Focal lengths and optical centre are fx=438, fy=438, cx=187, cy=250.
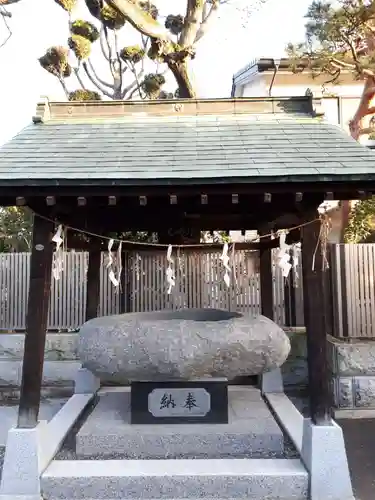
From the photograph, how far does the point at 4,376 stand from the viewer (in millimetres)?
6727

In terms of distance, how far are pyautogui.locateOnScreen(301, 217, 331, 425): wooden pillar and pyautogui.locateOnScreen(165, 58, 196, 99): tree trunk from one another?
20.0ft

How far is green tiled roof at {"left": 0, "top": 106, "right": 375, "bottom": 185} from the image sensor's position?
11.9 feet

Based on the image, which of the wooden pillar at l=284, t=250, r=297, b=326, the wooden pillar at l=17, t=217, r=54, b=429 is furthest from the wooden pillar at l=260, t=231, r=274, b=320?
the wooden pillar at l=17, t=217, r=54, b=429

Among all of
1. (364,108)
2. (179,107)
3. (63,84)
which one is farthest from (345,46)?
(63,84)

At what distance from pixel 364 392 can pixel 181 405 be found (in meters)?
3.00

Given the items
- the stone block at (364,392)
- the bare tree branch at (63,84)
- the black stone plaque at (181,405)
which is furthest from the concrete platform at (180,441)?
the bare tree branch at (63,84)

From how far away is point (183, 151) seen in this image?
4.21 metres

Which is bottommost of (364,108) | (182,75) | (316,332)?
(316,332)

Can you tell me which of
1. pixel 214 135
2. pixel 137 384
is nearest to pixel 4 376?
pixel 137 384

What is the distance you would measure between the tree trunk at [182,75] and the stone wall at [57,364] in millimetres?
5448

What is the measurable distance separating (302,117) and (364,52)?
14.9ft

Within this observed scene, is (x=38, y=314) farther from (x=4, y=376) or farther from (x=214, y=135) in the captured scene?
(x=4, y=376)

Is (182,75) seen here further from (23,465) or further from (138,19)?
(23,465)

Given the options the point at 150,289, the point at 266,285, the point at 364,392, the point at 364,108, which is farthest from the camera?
the point at 364,108
